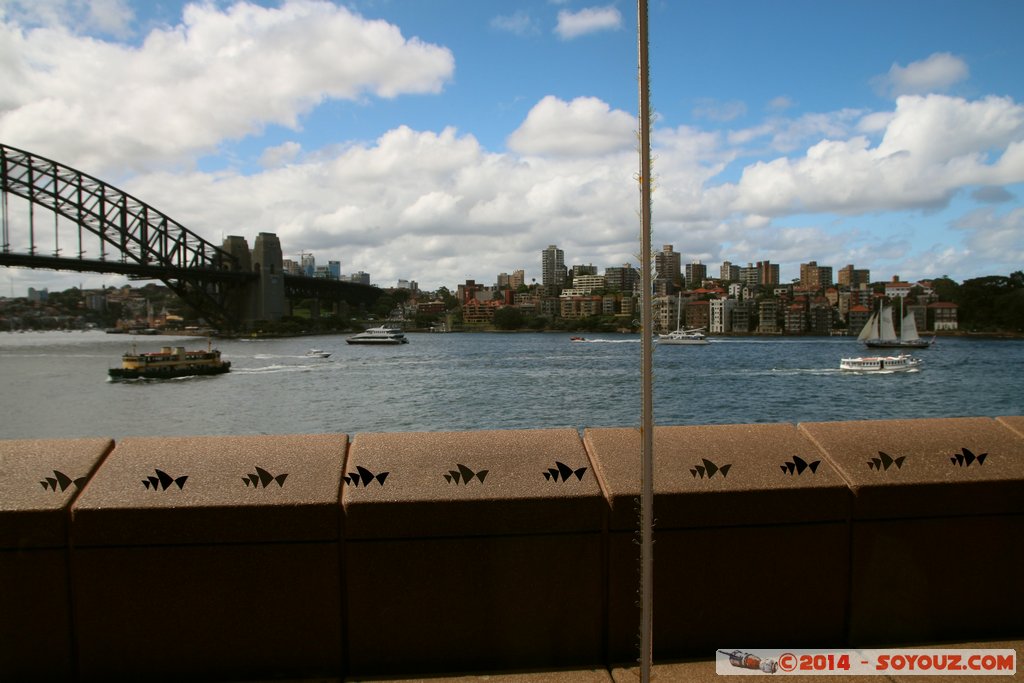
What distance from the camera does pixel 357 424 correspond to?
3162 centimetres

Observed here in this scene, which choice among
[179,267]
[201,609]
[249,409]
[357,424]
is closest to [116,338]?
[179,267]

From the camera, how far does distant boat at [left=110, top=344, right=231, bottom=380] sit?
50.9 metres

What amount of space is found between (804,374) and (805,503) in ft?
189

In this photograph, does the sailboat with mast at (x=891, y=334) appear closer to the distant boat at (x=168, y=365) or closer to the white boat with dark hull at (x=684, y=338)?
the white boat with dark hull at (x=684, y=338)

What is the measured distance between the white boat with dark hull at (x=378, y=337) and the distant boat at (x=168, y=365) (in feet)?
114

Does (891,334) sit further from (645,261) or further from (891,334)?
(645,261)

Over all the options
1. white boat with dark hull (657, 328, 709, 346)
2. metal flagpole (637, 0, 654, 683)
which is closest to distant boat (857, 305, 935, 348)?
white boat with dark hull (657, 328, 709, 346)

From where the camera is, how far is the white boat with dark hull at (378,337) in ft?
298

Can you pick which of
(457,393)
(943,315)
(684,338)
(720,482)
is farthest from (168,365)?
(943,315)

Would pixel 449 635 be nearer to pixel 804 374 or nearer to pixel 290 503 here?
pixel 290 503

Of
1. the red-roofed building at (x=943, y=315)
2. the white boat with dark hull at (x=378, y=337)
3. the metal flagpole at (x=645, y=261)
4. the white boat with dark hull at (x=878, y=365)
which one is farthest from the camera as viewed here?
the red-roofed building at (x=943, y=315)

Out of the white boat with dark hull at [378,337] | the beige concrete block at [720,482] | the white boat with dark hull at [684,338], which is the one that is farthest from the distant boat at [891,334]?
the beige concrete block at [720,482]

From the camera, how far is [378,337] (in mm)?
92562

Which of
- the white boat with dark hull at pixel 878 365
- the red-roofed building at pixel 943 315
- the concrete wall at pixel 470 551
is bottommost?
the white boat with dark hull at pixel 878 365
